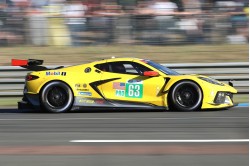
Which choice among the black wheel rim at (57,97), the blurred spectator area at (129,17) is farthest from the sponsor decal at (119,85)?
the blurred spectator area at (129,17)

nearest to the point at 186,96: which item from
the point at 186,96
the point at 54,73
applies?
the point at 186,96

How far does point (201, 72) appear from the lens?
1529cm

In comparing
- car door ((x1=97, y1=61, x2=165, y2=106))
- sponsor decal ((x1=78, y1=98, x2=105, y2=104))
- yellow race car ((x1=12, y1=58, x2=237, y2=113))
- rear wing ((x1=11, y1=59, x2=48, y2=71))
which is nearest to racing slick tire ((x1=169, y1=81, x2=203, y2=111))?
yellow race car ((x1=12, y1=58, x2=237, y2=113))

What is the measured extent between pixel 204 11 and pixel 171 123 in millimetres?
6617

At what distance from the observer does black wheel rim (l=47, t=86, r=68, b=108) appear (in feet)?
40.8

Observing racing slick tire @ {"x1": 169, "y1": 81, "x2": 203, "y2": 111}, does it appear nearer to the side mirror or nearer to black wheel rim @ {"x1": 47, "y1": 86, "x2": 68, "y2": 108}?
the side mirror

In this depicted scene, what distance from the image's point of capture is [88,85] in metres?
12.4

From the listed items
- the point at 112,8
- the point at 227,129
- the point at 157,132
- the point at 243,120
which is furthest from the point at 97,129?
the point at 112,8

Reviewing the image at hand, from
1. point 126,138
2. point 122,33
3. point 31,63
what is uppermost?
point 122,33

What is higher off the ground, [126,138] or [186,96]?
[186,96]

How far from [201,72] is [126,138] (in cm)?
713

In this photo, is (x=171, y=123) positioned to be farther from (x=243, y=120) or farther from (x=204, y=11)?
(x=204, y=11)

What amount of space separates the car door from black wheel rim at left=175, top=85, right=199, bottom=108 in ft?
1.06

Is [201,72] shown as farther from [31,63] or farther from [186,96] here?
[31,63]
